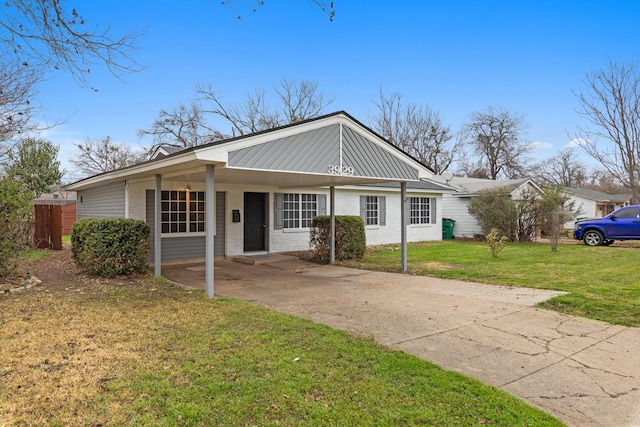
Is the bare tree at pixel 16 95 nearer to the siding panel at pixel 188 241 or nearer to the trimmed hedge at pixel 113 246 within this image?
the trimmed hedge at pixel 113 246

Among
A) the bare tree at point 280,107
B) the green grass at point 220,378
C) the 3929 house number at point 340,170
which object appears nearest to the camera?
the green grass at point 220,378

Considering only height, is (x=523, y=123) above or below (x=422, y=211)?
above

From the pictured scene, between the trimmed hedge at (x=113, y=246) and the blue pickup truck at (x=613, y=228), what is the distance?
53.9 feet

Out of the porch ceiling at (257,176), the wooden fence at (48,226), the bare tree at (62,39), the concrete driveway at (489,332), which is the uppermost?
the bare tree at (62,39)

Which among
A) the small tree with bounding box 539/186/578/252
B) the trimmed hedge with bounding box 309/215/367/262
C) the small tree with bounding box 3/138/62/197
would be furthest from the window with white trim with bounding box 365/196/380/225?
the small tree with bounding box 3/138/62/197

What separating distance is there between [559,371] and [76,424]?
4.07m

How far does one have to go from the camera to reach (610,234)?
15.5 metres

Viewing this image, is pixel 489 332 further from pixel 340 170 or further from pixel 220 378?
pixel 340 170

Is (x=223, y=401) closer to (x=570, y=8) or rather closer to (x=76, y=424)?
(x=76, y=424)

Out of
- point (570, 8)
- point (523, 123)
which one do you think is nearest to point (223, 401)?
point (570, 8)

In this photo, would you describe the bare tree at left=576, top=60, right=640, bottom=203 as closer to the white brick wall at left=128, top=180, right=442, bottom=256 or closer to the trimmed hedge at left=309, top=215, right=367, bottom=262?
the white brick wall at left=128, top=180, right=442, bottom=256

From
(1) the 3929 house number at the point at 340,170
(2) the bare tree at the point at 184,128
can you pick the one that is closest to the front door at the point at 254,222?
(1) the 3929 house number at the point at 340,170

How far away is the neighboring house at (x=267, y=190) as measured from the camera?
6.97 metres

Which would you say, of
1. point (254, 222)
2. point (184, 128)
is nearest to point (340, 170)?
point (254, 222)
